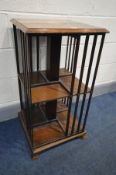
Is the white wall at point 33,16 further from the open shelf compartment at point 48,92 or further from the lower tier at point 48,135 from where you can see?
the open shelf compartment at point 48,92

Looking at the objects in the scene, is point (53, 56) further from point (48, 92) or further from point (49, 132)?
point (49, 132)

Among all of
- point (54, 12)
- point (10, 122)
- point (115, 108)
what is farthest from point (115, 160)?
point (54, 12)

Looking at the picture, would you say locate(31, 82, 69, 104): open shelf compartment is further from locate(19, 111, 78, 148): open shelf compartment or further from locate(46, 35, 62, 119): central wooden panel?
locate(19, 111, 78, 148): open shelf compartment

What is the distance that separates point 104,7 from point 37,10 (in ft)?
2.23

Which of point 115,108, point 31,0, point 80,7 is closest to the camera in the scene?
point 31,0

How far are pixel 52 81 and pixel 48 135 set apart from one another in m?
0.44

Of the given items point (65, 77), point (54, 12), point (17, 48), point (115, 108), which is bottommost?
point (115, 108)

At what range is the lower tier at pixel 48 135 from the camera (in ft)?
3.84

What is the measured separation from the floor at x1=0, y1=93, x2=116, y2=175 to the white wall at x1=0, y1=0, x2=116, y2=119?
10.6 inches

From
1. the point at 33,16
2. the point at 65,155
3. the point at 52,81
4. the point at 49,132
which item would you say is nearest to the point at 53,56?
the point at 52,81

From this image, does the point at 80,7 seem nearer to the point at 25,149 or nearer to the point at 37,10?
the point at 37,10

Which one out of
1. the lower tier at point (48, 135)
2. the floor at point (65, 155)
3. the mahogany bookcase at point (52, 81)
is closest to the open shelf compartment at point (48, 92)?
the mahogany bookcase at point (52, 81)

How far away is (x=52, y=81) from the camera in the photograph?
1163mm

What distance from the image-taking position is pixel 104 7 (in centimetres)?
147
